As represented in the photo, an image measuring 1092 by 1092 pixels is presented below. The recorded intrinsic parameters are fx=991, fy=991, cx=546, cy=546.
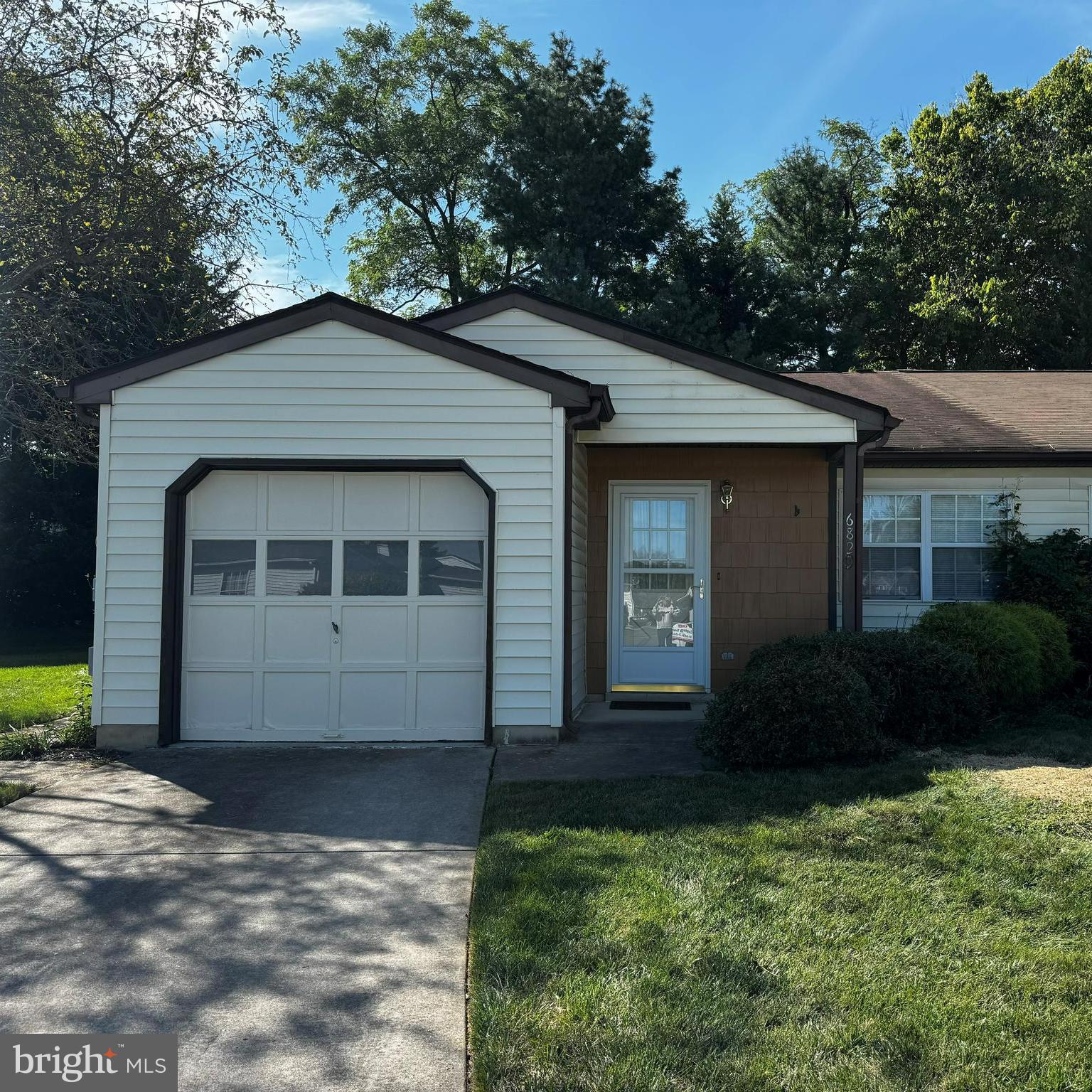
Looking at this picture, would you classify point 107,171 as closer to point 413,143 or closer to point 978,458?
point 978,458

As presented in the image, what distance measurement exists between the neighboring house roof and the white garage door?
16.8 ft

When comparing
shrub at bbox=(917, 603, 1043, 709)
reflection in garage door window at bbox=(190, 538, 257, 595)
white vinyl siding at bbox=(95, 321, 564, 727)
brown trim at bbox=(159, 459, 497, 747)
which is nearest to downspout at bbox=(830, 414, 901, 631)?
shrub at bbox=(917, 603, 1043, 709)

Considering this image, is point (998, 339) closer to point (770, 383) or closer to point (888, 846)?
point (770, 383)

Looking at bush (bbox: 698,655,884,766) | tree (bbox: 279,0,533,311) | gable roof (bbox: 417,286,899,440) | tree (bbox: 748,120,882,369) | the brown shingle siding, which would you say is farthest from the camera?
tree (bbox: 279,0,533,311)

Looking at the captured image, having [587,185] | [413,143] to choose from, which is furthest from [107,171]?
[413,143]

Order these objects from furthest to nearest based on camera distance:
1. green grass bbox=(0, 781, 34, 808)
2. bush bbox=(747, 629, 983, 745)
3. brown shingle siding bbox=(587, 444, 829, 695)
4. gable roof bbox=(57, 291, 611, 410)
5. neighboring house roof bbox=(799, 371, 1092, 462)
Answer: neighboring house roof bbox=(799, 371, 1092, 462) → brown shingle siding bbox=(587, 444, 829, 695) → gable roof bbox=(57, 291, 611, 410) → bush bbox=(747, 629, 983, 745) → green grass bbox=(0, 781, 34, 808)

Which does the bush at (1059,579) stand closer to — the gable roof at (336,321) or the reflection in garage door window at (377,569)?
the gable roof at (336,321)

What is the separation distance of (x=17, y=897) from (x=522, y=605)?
4.40 metres

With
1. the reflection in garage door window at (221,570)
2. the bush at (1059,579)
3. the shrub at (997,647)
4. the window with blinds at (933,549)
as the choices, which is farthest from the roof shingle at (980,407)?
the reflection in garage door window at (221,570)

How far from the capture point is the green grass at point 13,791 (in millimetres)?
6707

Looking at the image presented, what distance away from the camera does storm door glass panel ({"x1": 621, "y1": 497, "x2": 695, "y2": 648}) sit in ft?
35.6

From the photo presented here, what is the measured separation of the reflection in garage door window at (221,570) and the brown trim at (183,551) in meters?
0.15

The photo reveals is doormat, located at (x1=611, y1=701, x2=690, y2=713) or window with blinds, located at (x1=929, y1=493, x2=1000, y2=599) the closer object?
doormat, located at (x1=611, y1=701, x2=690, y2=713)

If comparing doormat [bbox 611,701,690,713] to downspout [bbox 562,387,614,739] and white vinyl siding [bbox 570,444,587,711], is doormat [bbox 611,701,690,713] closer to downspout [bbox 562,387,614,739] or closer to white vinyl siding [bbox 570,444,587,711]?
white vinyl siding [bbox 570,444,587,711]
